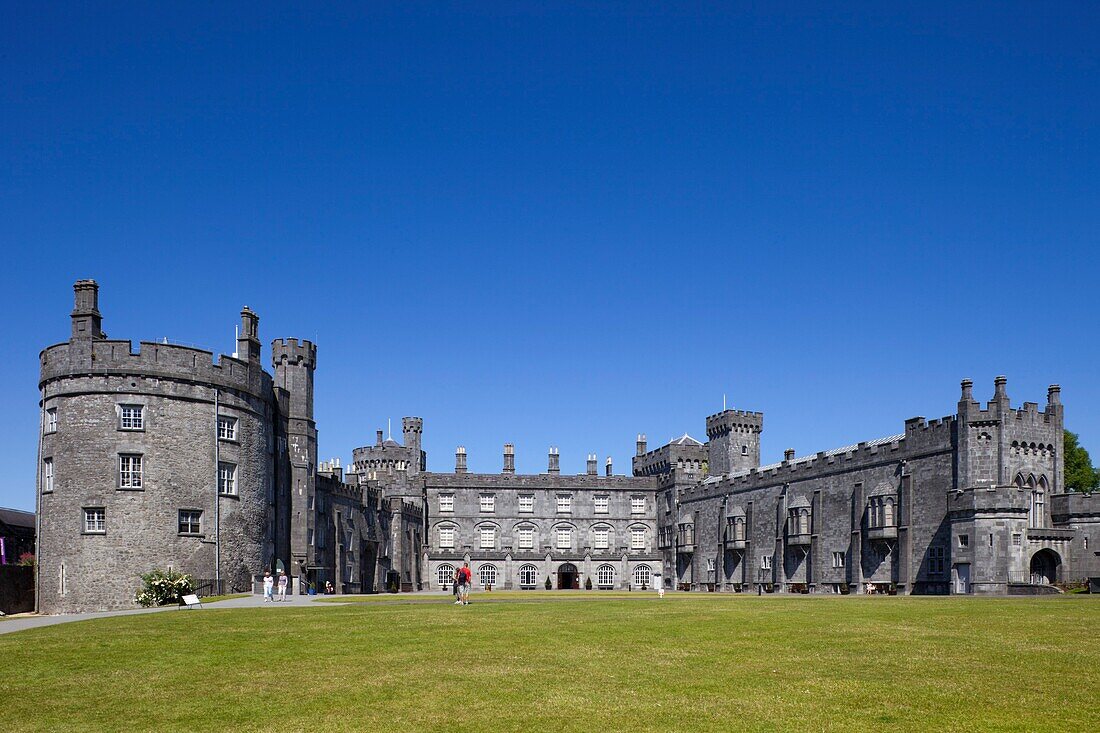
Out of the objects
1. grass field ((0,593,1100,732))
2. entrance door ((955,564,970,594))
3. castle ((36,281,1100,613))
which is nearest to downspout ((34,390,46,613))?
castle ((36,281,1100,613))

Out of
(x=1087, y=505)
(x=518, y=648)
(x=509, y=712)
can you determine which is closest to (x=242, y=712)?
(x=509, y=712)

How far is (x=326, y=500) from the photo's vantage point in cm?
6203

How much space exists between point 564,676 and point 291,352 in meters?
43.3

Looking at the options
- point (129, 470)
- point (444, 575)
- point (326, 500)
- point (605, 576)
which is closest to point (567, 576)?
point (605, 576)

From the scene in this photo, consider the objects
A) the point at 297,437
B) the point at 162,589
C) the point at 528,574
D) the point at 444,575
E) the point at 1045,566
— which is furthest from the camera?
the point at 528,574

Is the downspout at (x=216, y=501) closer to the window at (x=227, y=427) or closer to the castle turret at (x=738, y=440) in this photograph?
the window at (x=227, y=427)

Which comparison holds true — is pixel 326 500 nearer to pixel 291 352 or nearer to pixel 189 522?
pixel 291 352

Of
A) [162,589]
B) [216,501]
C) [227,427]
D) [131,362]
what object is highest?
[131,362]

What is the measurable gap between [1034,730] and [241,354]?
44.1 m

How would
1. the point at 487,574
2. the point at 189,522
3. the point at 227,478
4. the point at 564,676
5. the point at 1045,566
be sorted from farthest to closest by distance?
1. the point at 487,574
2. the point at 1045,566
3. the point at 227,478
4. the point at 189,522
5. the point at 564,676

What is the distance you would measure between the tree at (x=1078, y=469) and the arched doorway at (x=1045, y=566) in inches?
1037

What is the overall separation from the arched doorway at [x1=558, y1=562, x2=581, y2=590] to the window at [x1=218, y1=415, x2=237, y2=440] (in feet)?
157

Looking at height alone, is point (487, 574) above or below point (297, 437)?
below

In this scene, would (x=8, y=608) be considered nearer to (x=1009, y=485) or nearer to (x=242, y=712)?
(x=242, y=712)
